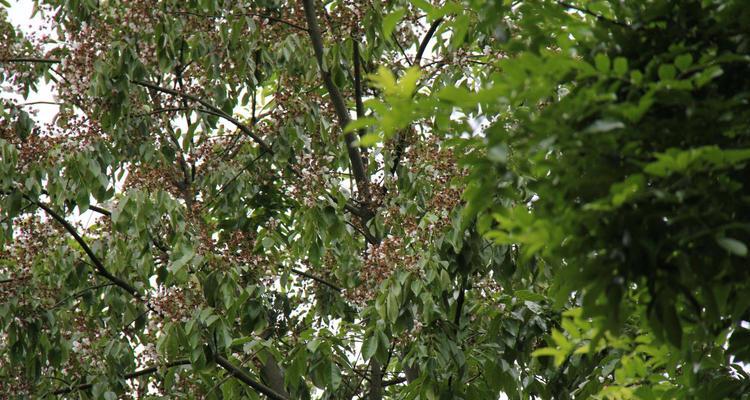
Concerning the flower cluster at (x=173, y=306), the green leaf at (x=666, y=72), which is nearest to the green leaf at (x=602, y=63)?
the green leaf at (x=666, y=72)

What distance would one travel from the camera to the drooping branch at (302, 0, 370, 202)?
23.3 feet

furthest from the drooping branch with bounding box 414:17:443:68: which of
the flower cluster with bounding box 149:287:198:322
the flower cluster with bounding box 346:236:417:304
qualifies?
the flower cluster with bounding box 149:287:198:322

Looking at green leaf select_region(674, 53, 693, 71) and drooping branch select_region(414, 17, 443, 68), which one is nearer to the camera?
green leaf select_region(674, 53, 693, 71)

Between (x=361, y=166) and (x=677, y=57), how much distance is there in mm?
4875

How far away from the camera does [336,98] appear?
742 cm

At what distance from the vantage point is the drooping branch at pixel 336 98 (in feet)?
23.3

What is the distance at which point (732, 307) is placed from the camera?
131 inches

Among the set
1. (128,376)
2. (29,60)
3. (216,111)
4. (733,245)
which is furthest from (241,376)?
(733,245)

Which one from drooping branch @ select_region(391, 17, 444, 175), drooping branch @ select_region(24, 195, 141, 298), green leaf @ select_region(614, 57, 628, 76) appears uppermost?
drooping branch @ select_region(391, 17, 444, 175)

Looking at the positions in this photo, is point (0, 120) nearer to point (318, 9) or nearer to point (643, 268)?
point (318, 9)

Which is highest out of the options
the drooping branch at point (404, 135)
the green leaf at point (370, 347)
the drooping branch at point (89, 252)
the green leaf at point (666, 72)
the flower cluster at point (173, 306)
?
the drooping branch at point (404, 135)

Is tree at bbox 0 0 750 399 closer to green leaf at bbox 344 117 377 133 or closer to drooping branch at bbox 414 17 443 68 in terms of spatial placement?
drooping branch at bbox 414 17 443 68

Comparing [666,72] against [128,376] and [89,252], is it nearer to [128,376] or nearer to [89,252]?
[89,252]

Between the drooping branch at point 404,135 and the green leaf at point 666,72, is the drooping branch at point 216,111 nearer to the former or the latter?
the drooping branch at point 404,135
